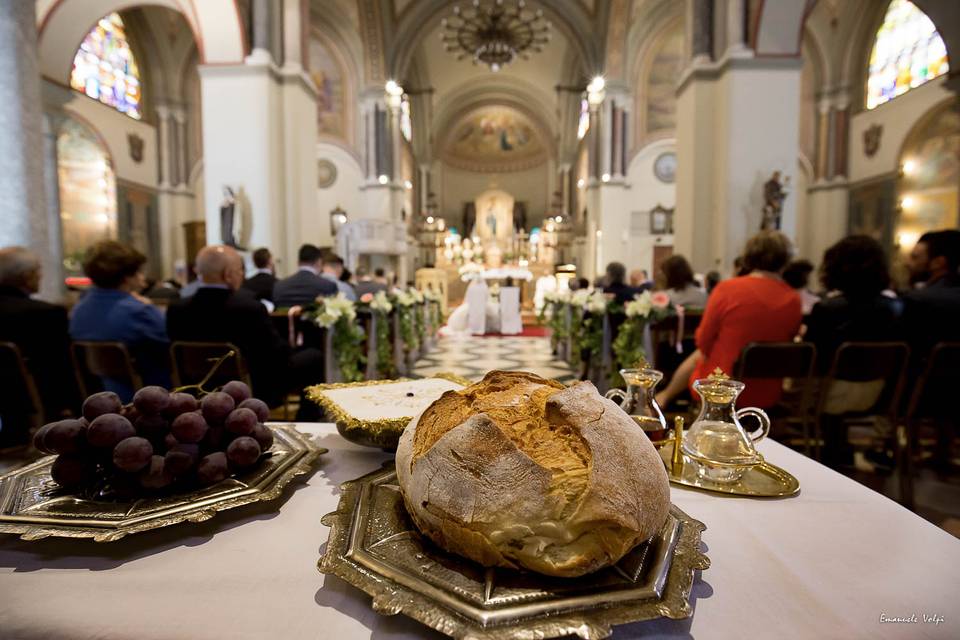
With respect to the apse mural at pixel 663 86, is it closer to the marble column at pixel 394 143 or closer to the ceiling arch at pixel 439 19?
the ceiling arch at pixel 439 19

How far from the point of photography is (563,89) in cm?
1980

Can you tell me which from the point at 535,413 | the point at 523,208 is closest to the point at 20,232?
the point at 535,413

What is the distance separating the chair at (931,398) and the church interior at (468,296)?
0.06 feet

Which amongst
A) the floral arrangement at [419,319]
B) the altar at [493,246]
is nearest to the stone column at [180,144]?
the altar at [493,246]

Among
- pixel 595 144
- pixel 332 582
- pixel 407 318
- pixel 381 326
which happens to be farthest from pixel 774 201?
pixel 595 144

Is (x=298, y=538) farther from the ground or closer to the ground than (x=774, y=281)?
closer to the ground

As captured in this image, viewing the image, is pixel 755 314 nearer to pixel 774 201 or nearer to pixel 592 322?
pixel 592 322

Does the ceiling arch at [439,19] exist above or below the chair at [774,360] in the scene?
above

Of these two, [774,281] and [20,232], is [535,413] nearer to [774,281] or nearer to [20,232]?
[774,281]

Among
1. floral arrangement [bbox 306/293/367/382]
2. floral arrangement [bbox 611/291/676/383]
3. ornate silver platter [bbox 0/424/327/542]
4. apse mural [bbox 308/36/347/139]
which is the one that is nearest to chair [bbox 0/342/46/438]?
floral arrangement [bbox 306/293/367/382]

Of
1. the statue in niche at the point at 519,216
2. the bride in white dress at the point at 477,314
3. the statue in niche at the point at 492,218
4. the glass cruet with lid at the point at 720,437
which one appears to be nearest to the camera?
the glass cruet with lid at the point at 720,437

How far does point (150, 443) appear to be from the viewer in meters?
0.86

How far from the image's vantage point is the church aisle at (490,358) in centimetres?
691

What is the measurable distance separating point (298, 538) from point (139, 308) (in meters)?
2.48
